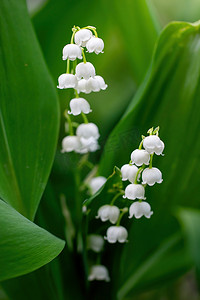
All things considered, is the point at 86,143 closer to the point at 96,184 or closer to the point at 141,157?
the point at 96,184

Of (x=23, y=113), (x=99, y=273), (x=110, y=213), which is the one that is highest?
(x=23, y=113)

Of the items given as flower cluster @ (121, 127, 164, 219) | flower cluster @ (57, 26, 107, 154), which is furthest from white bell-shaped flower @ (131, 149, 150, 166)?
flower cluster @ (57, 26, 107, 154)

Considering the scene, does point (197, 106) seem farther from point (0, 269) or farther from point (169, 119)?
point (0, 269)

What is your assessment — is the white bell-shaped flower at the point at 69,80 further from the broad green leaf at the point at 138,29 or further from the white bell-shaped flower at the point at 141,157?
the broad green leaf at the point at 138,29

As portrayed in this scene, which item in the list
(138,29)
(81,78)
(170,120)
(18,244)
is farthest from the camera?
(138,29)

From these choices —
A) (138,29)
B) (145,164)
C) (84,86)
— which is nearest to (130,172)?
(145,164)

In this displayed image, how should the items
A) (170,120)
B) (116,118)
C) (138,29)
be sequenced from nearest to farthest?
(170,120) < (138,29) < (116,118)

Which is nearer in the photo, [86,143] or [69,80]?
[69,80]
